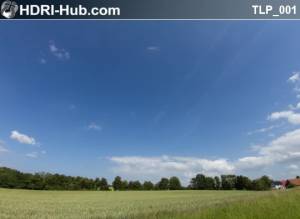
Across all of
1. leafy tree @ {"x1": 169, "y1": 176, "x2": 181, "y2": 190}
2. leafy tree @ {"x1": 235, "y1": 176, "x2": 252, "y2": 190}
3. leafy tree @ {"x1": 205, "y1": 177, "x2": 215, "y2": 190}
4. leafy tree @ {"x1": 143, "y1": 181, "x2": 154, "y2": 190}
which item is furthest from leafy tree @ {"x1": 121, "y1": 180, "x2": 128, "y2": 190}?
leafy tree @ {"x1": 235, "y1": 176, "x2": 252, "y2": 190}

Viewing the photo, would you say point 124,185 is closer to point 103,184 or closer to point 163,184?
point 103,184

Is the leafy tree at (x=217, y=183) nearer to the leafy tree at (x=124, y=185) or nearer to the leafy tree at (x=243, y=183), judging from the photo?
the leafy tree at (x=243, y=183)

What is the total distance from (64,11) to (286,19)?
6.30 m

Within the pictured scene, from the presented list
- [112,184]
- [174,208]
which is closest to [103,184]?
[112,184]

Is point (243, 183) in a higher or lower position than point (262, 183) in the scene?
higher

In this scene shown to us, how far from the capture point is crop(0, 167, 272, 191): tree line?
277ft

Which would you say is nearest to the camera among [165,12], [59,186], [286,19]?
[165,12]

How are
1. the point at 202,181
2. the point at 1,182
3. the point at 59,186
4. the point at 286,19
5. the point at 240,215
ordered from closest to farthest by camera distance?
1. the point at 240,215
2. the point at 286,19
3. the point at 1,182
4. the point at 59,186
5. the point at 202,181

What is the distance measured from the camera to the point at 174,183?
10519 cm

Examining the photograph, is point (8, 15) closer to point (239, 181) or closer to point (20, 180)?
point (20, 180)

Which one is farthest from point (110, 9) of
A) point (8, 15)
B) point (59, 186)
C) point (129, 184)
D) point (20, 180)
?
point (129, 184)

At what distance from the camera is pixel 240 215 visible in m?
7.86

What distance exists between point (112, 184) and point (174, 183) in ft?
65.3

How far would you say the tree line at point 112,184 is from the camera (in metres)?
84.3
